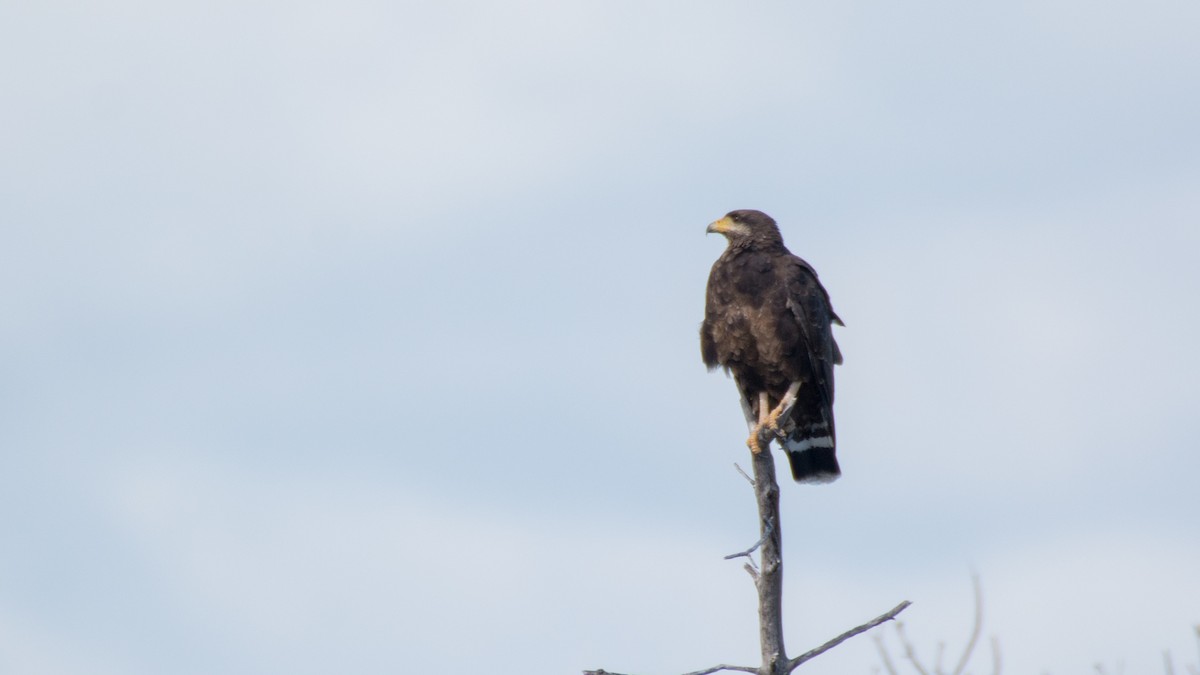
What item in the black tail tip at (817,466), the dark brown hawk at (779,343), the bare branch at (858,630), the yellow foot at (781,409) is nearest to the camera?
the bare branch at (858,630)

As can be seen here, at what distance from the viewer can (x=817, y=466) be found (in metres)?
9.50

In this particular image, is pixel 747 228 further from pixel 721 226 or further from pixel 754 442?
pixel 754 442

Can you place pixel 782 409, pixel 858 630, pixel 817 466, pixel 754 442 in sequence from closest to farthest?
pixel 858 630 < pixel 754 442 < pixel 782 409 < pixel 817 466

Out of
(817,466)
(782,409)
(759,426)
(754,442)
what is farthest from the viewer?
(817,466)

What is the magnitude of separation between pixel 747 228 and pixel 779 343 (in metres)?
1.07

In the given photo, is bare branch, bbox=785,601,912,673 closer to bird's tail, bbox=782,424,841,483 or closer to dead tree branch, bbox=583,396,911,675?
dead tree branch, bbox=583,396,911,675

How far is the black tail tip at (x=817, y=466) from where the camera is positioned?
9.47 metres

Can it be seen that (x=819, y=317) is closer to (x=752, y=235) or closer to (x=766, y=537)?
(x=752, y=235)

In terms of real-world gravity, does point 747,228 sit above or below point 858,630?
above

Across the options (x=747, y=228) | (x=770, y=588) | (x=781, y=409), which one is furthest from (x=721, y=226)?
(x=770, y=588)

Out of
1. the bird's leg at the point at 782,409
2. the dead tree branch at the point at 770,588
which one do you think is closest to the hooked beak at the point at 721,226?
the bird's leg at the point at 782,409

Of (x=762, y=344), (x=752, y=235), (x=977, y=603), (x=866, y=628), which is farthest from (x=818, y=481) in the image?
(x=977, y=603)

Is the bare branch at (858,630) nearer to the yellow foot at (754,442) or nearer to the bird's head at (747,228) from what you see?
the yellow foot at (754,442)

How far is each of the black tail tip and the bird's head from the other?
1.45 meters
